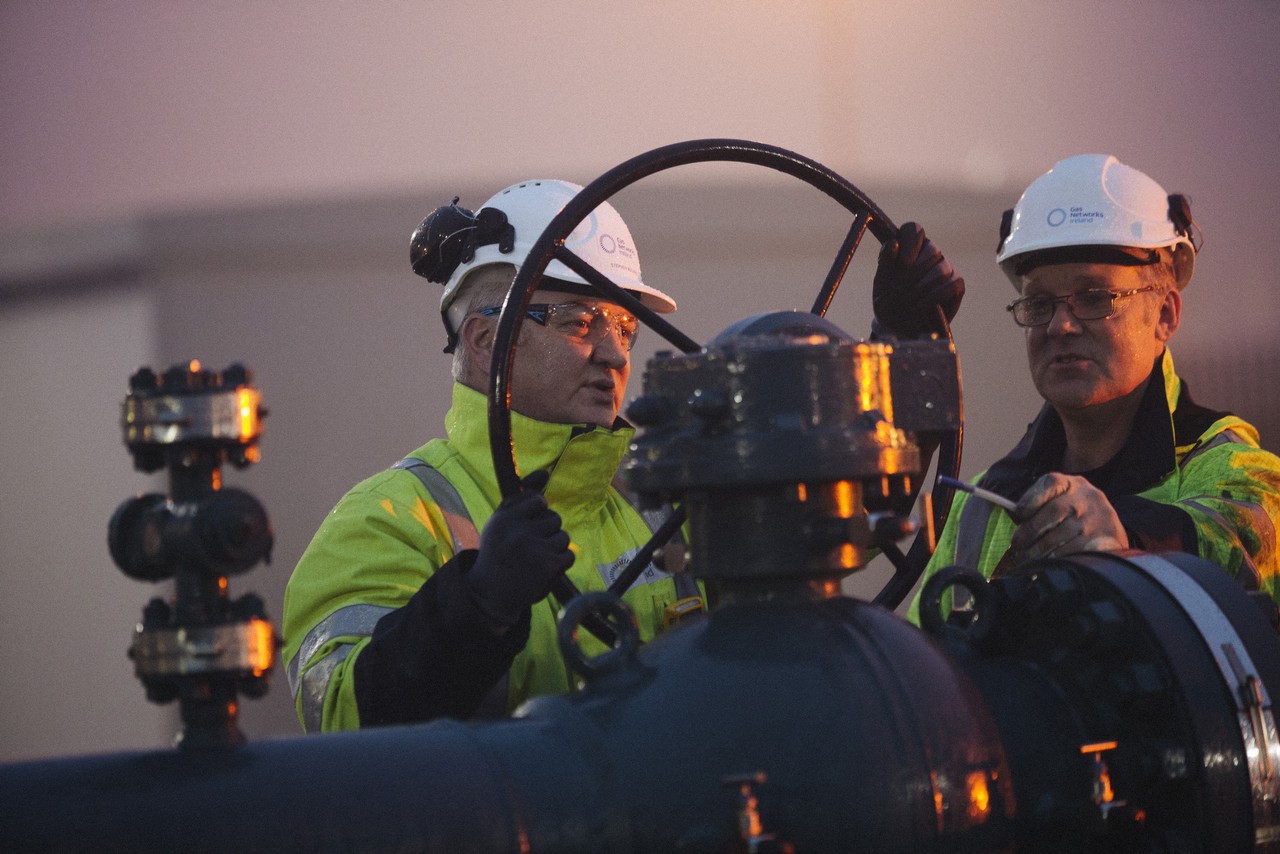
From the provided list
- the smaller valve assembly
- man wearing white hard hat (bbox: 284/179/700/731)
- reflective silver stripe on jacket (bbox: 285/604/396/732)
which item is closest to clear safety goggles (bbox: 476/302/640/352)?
man wearing white hard hat (bbox: 284/179/700/731)

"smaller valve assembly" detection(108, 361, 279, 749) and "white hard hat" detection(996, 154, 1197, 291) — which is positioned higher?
"white hard hat" detection(996, 154, 1197, 291)

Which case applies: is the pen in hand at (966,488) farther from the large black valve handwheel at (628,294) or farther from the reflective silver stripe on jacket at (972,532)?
the reflective silver stripe on jacket at (972,532)

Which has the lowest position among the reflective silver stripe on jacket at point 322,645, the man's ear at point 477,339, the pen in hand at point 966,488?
the reflective silver stripe on jacket at point 322,645

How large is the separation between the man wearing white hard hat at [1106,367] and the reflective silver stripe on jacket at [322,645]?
1026mm

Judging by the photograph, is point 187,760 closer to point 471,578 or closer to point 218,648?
point 218,648

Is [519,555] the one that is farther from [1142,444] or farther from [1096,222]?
[1096,222]

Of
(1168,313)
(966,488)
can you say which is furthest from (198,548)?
(1168,313)

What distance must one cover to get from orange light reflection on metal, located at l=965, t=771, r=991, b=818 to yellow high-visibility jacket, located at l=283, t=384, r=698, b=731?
0.67 metres

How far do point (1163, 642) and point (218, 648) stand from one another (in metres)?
0.82

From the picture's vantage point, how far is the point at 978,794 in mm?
1216

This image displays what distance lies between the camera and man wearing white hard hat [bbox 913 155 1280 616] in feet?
8.38

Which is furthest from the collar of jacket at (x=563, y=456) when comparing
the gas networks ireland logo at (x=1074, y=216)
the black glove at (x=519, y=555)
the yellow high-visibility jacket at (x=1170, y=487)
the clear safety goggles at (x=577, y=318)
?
the gas networks ireland logo at (x=1074, y=216)

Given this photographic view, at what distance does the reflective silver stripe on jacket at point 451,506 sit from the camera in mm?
2285

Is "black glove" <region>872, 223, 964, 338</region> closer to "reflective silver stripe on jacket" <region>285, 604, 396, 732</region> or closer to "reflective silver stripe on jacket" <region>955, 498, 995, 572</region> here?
"reflective silver stripe on jacket" <region>955, 498, 995, 572</region>
